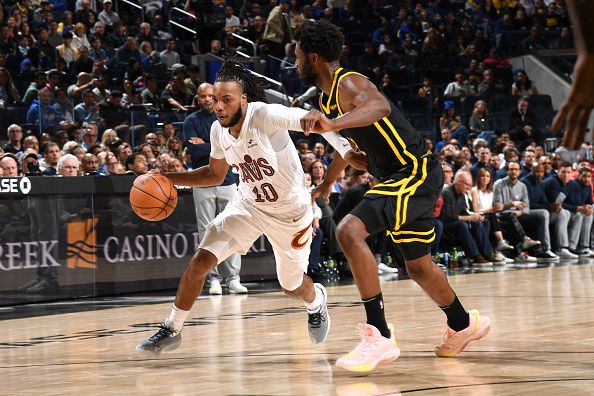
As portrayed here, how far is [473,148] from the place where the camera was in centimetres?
1680

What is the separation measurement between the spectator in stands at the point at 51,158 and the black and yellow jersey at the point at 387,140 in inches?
247

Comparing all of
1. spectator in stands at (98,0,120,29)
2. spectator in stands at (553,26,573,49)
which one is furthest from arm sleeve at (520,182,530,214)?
spectator in stands at (553,26,573,49)

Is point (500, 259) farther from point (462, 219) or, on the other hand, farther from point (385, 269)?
point (385, 269)

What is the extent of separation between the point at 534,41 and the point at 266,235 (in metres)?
18.1

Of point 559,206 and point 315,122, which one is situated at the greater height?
point 315,122

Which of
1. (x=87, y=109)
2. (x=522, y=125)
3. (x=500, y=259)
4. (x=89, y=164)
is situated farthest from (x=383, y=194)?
(x=522, y=125)

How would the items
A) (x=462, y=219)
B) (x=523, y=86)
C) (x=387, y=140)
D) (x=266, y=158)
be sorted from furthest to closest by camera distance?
(x=523, y=86), (x=462, y=219), (x=266, y=158), (x=387, y=140)

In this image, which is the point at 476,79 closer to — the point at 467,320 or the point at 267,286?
the point at 267,286

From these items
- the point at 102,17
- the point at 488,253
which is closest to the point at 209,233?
the point at 488,253

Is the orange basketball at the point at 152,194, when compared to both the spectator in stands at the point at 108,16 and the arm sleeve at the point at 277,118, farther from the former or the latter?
the spectator in stands at the point at 108,16

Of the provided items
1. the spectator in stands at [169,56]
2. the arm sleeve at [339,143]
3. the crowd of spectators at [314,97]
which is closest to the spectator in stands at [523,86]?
the crowd of spectators at [314,97]

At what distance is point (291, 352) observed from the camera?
20.3ft

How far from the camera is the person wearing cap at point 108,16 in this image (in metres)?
17.6

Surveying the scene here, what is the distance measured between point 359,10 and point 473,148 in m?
6.56
